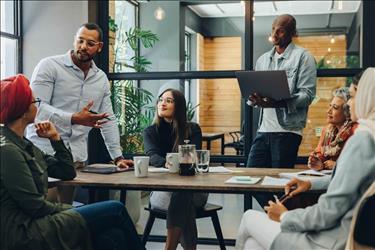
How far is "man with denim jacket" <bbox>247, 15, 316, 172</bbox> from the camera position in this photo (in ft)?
10.8

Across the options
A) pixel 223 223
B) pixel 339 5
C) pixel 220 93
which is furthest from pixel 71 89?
pixel 339 5

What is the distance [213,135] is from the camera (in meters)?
4.51

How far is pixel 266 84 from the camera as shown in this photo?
10.4 feet

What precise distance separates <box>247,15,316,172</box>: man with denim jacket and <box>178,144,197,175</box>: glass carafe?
747 millimetres

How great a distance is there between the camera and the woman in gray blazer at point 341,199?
170cm

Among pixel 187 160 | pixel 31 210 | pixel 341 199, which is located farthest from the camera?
pixel 187 160

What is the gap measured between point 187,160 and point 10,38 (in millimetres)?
2364

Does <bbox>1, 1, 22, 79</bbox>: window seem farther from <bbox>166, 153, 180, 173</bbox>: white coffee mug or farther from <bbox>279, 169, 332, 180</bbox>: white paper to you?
<bbox>279, 169, 332, 180</bbox>: white paper

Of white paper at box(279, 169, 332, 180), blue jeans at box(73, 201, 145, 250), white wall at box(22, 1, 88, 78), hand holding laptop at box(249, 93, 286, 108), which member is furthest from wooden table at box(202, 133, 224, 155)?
blue jeans at box(73, 201, 145, 250)

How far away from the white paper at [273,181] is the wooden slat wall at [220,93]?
1.75 meters

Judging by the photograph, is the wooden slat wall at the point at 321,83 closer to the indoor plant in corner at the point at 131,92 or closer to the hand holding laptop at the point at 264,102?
the hand holding laptop at the point at 264,102

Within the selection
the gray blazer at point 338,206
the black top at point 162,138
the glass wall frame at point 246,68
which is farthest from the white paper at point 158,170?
the glass wall frame at point 246,68

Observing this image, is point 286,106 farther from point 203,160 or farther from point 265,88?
point 203,160

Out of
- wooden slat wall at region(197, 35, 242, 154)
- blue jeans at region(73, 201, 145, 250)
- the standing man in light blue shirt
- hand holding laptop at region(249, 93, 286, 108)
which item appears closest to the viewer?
blue jeans at region(73, 201, 145, 250)
